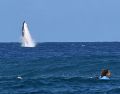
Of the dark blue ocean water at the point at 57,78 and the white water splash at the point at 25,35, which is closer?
the dark blue ocean water at the point at 57,78

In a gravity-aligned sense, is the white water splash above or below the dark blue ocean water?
above

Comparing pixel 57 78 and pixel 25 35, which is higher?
pixel 25 35

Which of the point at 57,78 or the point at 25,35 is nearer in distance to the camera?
the point at 57,78

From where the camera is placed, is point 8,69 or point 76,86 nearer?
point 76,86

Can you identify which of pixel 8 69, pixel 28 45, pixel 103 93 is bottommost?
pixel 103 93

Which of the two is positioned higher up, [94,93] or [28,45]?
[28,45]

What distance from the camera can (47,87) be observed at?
55.4 metres

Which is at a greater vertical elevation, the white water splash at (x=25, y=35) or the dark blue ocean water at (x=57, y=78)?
the white water splash at (x=25, y=35)

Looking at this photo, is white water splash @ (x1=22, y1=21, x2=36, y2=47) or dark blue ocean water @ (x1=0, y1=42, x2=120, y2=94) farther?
white water splash @ (x1=22, y1=21, x2=36, y2=47)

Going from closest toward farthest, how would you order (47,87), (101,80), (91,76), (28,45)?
1. (47,87)
2. (101,80)
3. (91,76)
4. (28,45)

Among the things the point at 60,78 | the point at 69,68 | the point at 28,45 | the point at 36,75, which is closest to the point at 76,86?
the point at 60,78

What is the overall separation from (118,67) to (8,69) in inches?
500

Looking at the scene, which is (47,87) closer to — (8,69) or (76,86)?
(76,86)

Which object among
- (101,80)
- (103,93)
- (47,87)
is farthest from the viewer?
(101,80)
